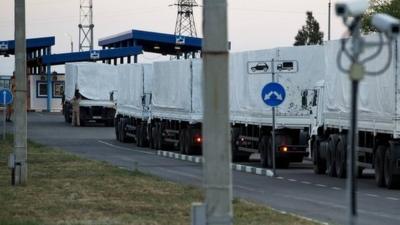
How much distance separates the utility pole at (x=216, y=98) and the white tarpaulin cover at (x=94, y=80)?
52.5 metres

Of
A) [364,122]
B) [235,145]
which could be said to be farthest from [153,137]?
[364,122]

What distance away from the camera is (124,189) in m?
20.7

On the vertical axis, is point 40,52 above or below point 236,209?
above

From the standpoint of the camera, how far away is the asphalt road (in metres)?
17.6

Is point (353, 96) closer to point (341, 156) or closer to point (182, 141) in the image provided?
point (341, 156)

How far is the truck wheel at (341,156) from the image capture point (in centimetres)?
2600

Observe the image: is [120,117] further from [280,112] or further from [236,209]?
[236,209]

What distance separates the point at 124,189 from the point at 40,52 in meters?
75.2

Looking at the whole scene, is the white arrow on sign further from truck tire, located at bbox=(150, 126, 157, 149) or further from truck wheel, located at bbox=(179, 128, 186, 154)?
truck tire, located at bbox=(150, 126, 157, 149)

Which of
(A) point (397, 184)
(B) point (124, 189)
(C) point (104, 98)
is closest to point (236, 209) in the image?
(B) point (124, 189)

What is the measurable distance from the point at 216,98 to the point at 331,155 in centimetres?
1880

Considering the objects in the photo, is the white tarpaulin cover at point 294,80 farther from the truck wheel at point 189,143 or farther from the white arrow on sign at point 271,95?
the truck wheel at point 189,143

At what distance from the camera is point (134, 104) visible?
4600 centimetres

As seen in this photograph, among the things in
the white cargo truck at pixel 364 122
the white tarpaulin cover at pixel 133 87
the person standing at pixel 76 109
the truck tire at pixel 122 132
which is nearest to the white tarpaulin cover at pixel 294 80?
the white cargo truck at pixel 364 122
